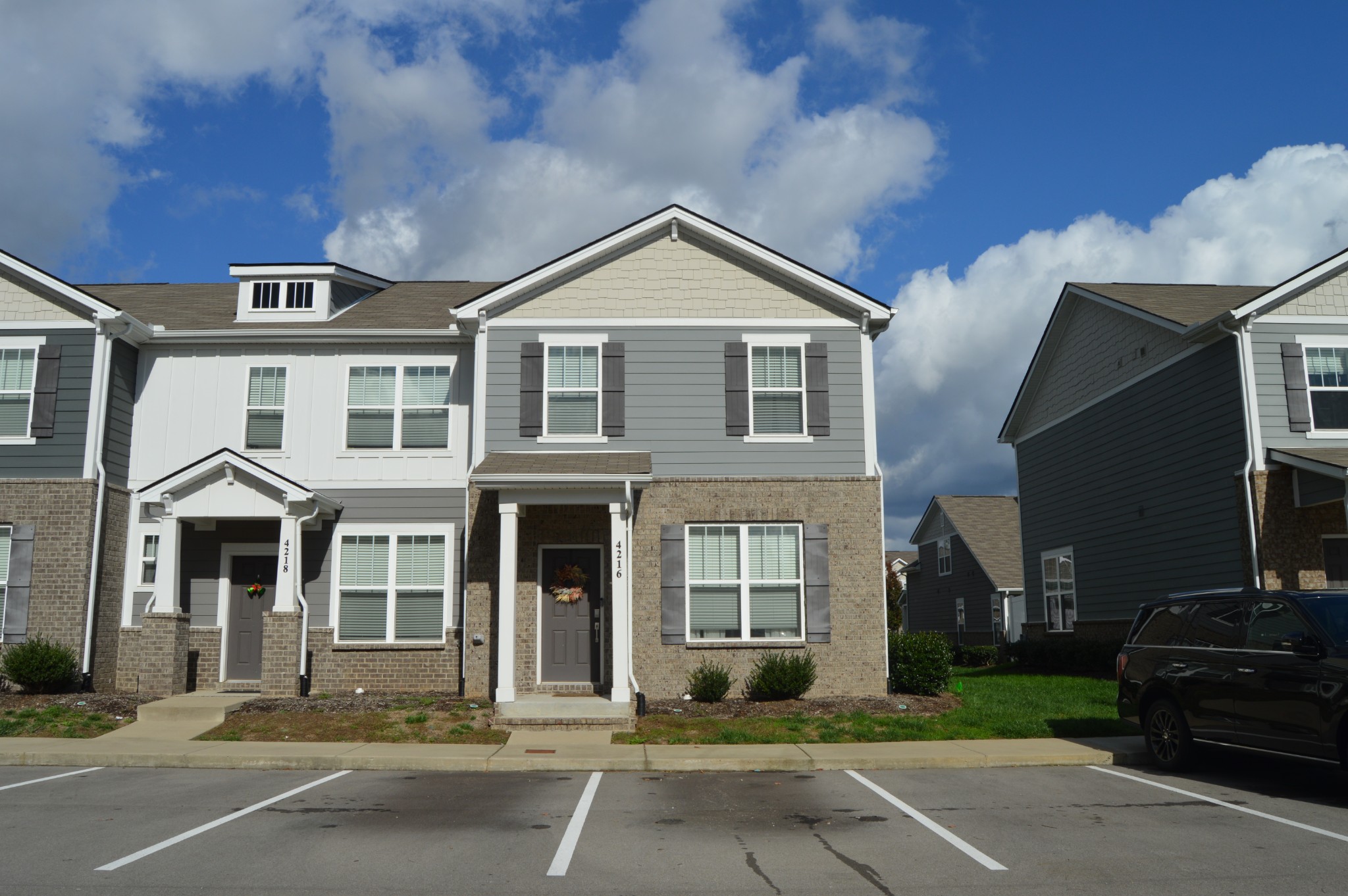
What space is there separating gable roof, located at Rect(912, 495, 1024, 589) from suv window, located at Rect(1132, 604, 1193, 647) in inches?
921

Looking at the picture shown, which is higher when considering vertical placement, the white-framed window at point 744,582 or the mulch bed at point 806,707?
the white-framed window at point 744,582

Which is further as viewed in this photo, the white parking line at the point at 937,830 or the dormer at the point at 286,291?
the dormer at the point at 286,291

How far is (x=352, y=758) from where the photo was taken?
39.4ft

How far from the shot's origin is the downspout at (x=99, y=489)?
16422 mm

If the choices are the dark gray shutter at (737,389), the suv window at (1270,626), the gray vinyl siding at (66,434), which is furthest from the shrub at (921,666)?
the gray vinyl siding at (66,434)

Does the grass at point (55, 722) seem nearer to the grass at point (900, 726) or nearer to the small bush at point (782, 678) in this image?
the grass at point (900, 726)

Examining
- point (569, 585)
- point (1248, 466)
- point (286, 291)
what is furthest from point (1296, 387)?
point (286, 291)

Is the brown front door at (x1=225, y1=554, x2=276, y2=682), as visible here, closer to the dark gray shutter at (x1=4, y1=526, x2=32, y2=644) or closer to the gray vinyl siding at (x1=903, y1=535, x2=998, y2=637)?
the dark gray shutter at (x1=4, y1=526, x2=32, y2=644)

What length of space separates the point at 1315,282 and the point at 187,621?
1951cm

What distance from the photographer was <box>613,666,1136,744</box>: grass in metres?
13.5

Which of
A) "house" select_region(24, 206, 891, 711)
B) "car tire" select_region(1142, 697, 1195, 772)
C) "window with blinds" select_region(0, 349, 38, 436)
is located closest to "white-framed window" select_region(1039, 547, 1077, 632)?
"house" select_region(24, 206, 891, 711)

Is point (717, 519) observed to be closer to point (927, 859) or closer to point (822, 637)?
point (822, 637)

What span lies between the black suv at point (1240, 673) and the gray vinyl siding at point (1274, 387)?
729 centimetres

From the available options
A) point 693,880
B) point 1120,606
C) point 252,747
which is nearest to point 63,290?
point 252,747
